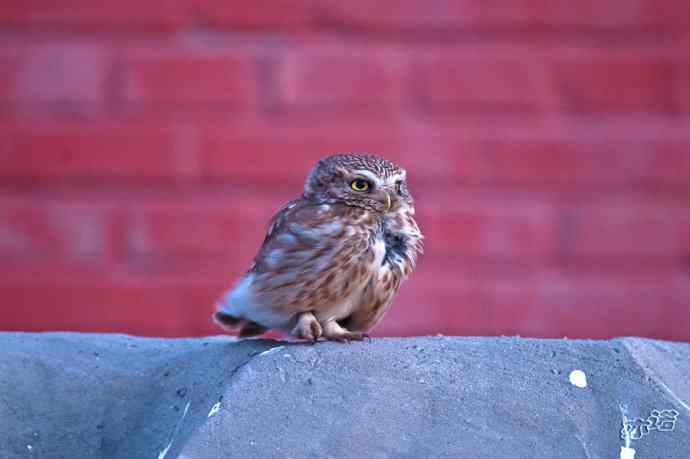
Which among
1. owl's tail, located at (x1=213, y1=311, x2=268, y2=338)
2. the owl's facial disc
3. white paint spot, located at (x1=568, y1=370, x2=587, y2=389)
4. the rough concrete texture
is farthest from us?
owl's tail, located at (x1=213, y1=311, x2=268, y2=338)

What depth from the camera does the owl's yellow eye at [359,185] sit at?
2.57 m

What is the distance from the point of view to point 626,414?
2203 millimetres

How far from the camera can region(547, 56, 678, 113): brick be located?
3766mm

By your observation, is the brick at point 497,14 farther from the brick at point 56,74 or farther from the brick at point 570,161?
the brick at point 56,74

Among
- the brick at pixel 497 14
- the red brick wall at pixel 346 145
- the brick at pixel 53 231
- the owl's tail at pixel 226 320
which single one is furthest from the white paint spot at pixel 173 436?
the brick at pixel 497 14

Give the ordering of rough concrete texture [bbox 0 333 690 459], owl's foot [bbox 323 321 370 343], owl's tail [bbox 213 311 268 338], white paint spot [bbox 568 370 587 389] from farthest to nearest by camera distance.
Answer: owl's tail [bbox 213 311 268 338], owl's foot [bbox 323 321 370 343], white paint spot [bbox 568 370 587 389], rough concrete texture [bbox 0 333 690 459]

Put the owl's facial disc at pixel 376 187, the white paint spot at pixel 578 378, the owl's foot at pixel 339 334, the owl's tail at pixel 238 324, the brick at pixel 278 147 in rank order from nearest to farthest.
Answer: the white paint spot at pixel 578 378 < the owl's foot at pixel 339 334 < the owl's facial disc at pixel 376 187 < the owl's tail at pixel 238 324 < the brick at pixel 278 147

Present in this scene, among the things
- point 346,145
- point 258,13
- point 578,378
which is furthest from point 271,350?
point 258,13

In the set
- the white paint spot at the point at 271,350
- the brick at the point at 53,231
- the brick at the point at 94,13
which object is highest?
the brick at the point at 94,13

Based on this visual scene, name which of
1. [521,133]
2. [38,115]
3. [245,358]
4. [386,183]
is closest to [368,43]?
[521,133]

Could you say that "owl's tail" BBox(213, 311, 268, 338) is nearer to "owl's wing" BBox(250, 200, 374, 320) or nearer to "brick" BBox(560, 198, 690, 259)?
"owl's wing" BBox(250, 200, 374, 320)

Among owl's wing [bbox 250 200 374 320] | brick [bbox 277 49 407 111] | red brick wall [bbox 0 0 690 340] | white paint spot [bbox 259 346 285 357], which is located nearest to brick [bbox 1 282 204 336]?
red brick wall [bbox 0 0 690 340]

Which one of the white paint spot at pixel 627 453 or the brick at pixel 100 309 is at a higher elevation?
the white paint spot at pixel 627 453

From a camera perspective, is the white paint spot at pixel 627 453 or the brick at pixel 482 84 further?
the brick at pixel 482 84
